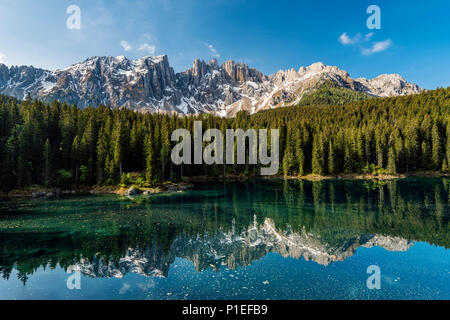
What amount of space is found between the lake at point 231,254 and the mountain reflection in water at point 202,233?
3.8 inches

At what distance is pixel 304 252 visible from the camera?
18125mm

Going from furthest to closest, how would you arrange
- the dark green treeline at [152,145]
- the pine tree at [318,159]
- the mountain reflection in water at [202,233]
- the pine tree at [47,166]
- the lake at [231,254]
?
the pine tree at [318,159] → the dark green treeline at [152,145] → the pine tree at [47,166] → the mountain reflection in water at [202,233] → the lake at [231,254]

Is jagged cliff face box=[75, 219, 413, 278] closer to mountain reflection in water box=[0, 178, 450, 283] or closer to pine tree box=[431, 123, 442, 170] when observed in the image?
mountain reflection in water box=[0, 178, 450, 283]

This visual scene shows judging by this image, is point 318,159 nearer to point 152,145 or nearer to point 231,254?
point 152,145

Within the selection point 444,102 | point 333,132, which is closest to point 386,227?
point 333,132

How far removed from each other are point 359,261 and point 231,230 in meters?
11.9

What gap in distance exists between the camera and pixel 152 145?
60.4 metres

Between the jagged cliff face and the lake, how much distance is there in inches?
3.2

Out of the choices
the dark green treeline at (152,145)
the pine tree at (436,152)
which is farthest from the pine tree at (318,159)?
the pine tree at (436,152)

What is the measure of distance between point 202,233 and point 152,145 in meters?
41.9

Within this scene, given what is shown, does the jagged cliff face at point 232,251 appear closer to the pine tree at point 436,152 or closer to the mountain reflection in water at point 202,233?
the mountain reflection in water at point 202,233

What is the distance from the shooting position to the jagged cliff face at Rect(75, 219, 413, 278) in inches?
637

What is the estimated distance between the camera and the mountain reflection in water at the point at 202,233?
682 inches
